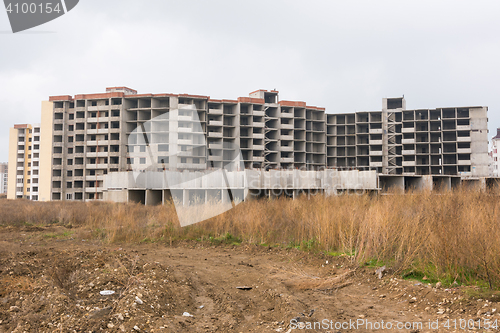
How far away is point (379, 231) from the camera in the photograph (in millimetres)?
6945

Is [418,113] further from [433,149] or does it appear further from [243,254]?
[243,254]

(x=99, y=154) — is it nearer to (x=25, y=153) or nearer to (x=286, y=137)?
(x=286, y=137)

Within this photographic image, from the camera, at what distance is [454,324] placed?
404cm

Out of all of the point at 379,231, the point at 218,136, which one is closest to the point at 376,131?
the point at 218,136

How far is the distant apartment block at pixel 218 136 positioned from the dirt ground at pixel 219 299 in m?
51.5

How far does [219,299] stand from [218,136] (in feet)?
185

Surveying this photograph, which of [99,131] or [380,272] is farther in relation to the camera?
[99,131]

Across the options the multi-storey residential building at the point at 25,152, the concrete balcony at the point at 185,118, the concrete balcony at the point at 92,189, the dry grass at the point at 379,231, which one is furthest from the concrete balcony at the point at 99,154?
the dry grass at the point at 379,231

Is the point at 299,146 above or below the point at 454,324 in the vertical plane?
above

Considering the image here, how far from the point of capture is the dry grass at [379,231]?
521 centimetres

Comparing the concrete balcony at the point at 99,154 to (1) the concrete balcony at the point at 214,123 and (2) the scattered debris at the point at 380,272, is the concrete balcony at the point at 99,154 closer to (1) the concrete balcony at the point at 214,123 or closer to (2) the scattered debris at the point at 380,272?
(1) the concrete balcony at the point at 214,123

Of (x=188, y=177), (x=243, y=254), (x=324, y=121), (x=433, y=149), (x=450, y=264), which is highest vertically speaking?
(x=324, y=121)

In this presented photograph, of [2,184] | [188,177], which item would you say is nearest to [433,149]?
[188,177]

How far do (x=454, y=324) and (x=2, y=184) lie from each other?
177 m
